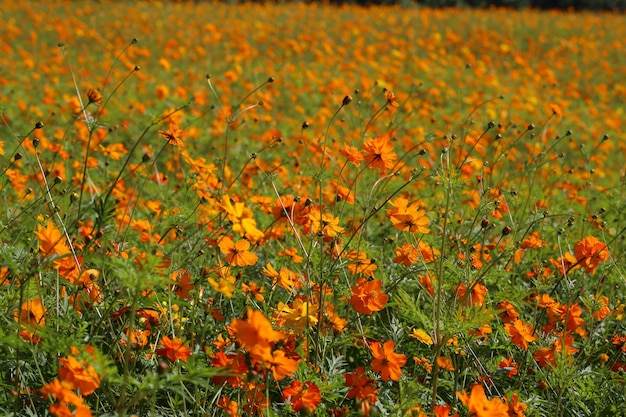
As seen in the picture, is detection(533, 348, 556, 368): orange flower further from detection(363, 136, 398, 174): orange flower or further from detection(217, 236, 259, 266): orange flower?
detection(217, 236, 259, 266): orange flower

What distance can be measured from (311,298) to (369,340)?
266 mm

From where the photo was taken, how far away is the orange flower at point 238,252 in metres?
1.70

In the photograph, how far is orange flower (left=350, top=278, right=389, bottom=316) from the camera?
1664 millimetres

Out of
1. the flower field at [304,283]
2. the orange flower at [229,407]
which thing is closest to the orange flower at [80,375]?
the flower field at [304,283]

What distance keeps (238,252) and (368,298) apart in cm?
Answer: 36

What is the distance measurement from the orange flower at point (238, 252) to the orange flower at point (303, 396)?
0.36m

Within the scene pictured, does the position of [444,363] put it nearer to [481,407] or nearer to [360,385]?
[360,385]

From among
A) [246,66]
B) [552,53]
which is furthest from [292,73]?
[552,53]

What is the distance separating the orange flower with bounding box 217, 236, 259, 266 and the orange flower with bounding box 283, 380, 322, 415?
36 cm

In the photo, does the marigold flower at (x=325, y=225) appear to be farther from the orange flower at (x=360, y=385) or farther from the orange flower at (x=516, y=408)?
the orange flower at (x=516, y=408)

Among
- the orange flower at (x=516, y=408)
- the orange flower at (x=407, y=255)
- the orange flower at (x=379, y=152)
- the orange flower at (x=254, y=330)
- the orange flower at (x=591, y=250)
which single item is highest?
the orange flower at (x=379, y=152)

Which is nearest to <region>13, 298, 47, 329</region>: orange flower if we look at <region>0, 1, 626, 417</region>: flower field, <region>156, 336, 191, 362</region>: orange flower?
<region>0, 1, 626, 417</region>: flower field

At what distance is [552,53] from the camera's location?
11.2 meters

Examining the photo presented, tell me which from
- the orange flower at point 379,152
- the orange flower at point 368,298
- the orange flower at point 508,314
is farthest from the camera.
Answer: the orange flower at point 508,314
